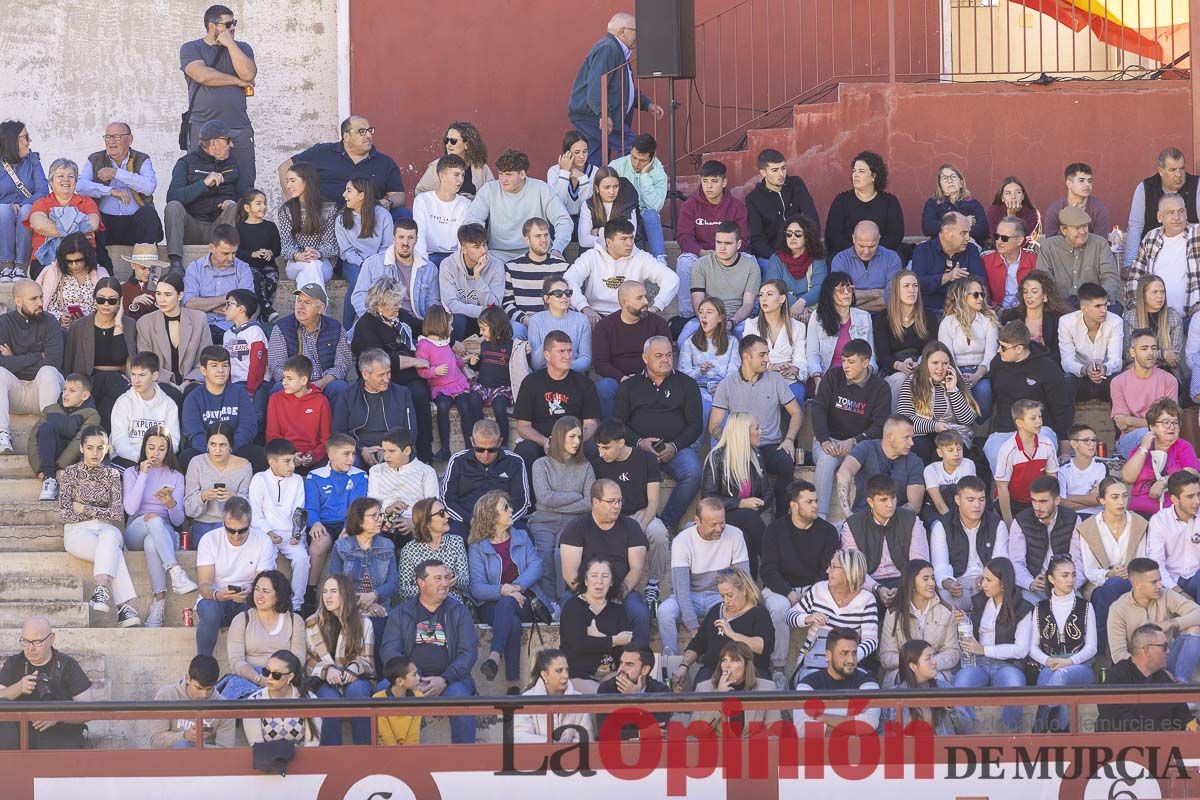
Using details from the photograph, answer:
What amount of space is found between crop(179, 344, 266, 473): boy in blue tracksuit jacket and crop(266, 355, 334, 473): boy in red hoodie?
0.14 meters

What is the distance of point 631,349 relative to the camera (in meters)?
12.7

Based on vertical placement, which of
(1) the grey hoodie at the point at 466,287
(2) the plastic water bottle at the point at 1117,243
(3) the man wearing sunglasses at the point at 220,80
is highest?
(3) the man wearing sunglasses at the point at 220,80

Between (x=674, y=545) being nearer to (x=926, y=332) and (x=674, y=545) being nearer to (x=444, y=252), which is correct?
(x=926, y=332)

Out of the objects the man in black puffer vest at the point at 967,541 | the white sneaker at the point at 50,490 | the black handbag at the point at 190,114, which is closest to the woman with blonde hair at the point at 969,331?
the man in black puffer vest at the point at 967,541

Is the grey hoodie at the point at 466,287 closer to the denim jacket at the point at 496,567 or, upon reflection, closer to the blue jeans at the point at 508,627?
the denim jacket at the point at 496,567

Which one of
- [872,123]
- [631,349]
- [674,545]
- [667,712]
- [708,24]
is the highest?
[708,24]

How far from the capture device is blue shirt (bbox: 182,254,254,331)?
13.2 m

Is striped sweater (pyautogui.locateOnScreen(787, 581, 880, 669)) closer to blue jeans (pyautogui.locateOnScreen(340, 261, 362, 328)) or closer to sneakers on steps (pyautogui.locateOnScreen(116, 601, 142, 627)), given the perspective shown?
sneakers on steps (pyautogui.locateOnScreen(116, 601, 142, 627))

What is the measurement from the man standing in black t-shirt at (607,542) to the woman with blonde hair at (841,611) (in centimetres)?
99

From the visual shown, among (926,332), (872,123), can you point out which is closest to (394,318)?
(926,332)

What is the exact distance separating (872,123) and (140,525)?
6.90 meters

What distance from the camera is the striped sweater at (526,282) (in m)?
13.1

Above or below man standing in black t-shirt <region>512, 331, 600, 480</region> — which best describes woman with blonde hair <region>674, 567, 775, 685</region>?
below

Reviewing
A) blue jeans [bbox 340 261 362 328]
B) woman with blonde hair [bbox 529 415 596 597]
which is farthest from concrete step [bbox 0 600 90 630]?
blue jeans [bbox 340 261 362 328]
